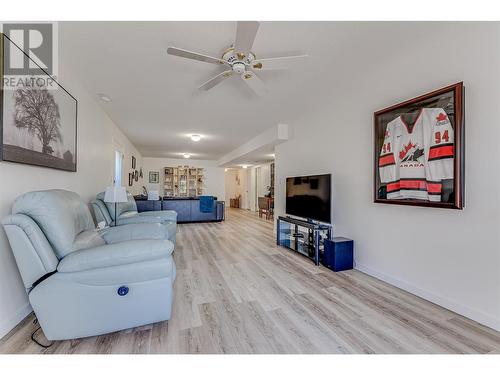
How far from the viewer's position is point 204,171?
1002 centimetres

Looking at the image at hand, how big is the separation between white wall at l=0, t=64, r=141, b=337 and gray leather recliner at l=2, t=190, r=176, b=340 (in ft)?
1.31

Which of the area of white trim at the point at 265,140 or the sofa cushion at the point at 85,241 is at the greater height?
the area of white trim at the point at 265,140

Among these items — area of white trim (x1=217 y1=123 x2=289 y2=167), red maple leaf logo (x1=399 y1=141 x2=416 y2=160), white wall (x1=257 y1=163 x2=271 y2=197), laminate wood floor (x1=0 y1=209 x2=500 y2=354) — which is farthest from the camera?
white wall (x1=257 y1=163 x2=271 y2=197)

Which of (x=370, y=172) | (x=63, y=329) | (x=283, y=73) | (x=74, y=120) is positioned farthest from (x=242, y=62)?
(x=63, y=329)

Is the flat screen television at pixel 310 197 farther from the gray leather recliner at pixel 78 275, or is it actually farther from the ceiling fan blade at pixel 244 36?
the gray leather recliner at pixel 78 275

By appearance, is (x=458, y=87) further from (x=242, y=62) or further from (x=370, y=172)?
(x=242, y=62)

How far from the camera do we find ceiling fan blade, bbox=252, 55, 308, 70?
197cm

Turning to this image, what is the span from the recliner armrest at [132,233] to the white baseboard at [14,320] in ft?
2.40

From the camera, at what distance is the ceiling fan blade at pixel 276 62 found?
197 cm

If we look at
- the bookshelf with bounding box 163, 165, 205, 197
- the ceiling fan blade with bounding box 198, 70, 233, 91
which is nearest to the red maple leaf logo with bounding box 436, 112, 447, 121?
the ceiling fan blade with bounding box 198, 70, 233, 91

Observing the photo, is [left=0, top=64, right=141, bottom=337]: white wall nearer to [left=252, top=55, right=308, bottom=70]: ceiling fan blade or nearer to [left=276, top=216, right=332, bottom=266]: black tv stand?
[left=252, top=55, right=308, bottom=70]: ceiling fan blade

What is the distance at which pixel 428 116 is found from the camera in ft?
6.64

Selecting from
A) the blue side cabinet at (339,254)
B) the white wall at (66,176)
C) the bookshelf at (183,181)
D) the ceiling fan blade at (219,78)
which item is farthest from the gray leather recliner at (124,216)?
the bookshelf at (183,181)
